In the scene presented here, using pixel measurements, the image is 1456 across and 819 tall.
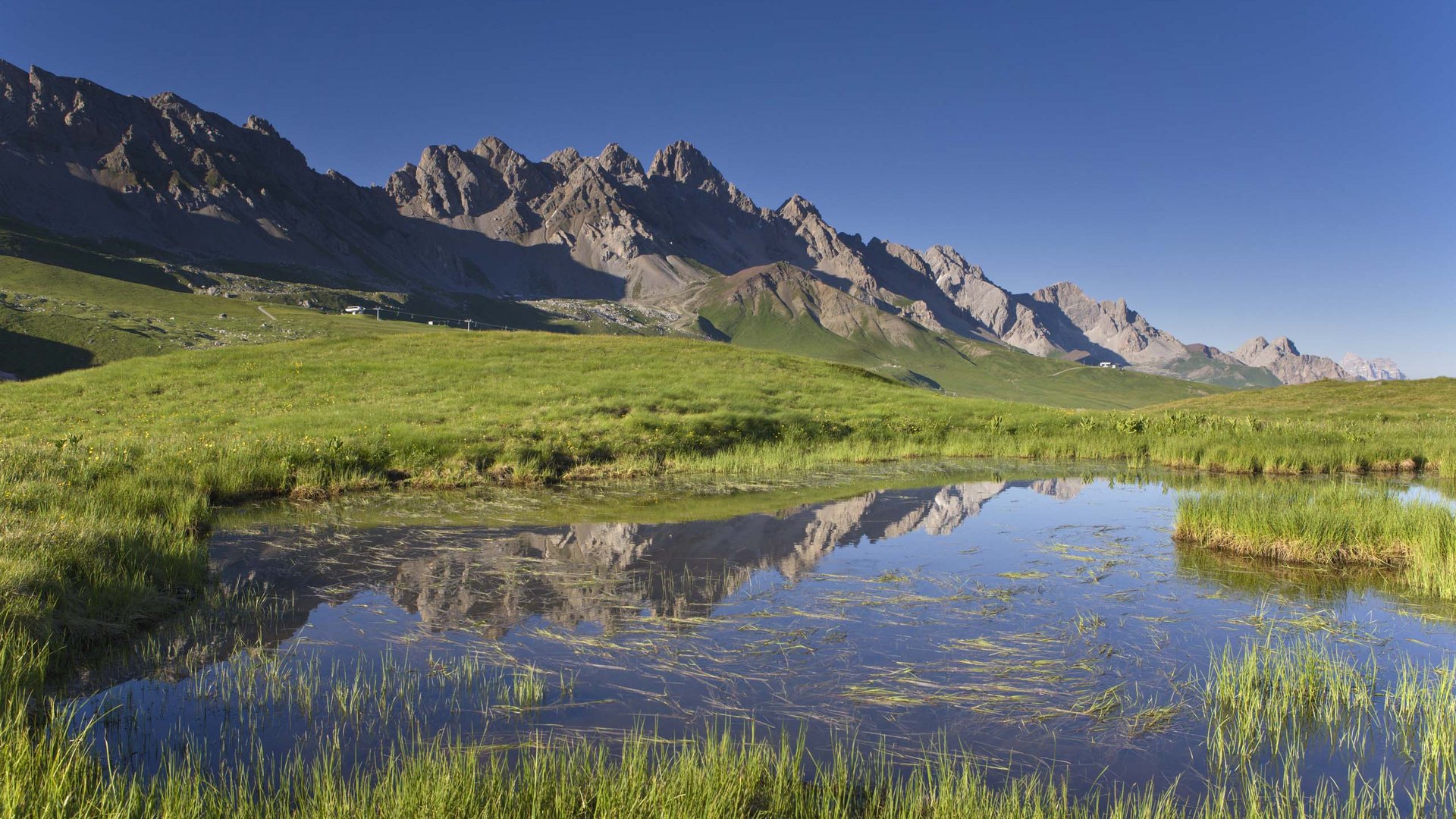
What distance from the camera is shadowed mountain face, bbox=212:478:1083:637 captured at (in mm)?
11180

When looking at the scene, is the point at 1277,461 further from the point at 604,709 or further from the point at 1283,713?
the point at 604,709

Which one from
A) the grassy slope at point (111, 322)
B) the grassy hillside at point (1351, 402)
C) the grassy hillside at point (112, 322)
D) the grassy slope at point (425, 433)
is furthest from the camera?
the grassy slope at point (111, 322)

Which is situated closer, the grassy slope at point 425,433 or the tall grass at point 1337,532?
the grassy slope at point 425,433

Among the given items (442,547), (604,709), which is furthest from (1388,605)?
(442,547)

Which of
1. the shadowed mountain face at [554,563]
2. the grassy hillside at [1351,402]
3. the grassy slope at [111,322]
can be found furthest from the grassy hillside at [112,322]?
the grassy hillside at [1351,402]

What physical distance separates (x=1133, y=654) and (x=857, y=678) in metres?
3.69

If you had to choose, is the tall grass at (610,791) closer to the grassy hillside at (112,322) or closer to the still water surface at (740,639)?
the still water surface at (740,639)

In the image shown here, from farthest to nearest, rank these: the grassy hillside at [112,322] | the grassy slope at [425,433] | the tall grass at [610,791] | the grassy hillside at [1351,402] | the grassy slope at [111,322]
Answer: the grassy slope at [111,322]
the grassy hillside at [112,322]
the grassy hillside at [1351,402]
the grassy slope at [425,433]
the tall grass at [610,791]

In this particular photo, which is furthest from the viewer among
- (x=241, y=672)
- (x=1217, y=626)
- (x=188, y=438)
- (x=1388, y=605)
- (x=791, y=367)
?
(x=791, y=367)

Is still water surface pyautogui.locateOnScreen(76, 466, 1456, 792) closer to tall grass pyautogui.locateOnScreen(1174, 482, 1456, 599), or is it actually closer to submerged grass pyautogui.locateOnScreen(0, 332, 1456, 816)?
submerged grass pyautogui.locateOnScreen(0, 332, 1456, 816)

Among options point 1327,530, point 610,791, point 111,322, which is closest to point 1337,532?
point 1327,530

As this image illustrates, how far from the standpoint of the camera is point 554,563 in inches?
536

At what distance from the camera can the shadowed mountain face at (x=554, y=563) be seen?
11.2 metres

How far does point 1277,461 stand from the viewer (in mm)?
29938
